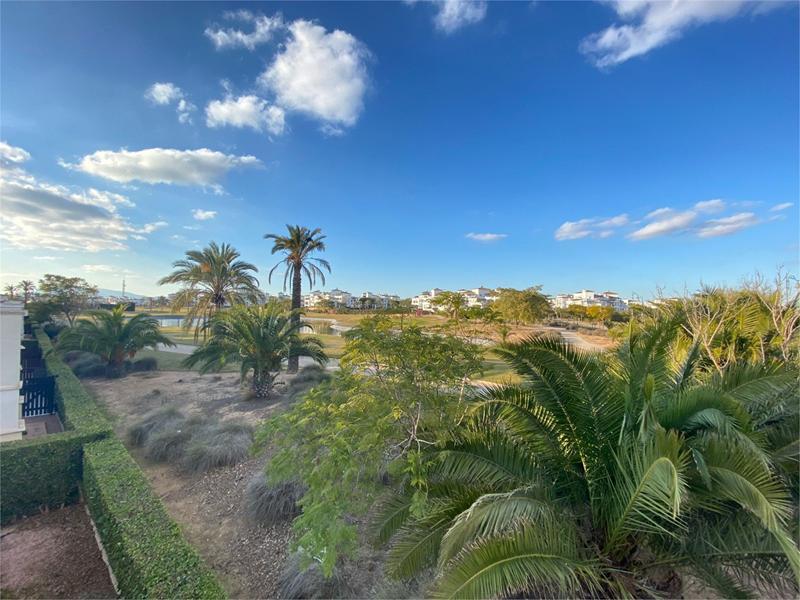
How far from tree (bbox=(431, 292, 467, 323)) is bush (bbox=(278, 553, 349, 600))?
371cm

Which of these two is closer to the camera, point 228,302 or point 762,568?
point 762,568

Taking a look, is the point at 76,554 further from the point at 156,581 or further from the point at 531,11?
the point at 531,11

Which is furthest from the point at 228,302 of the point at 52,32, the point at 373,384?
the point at 373,384

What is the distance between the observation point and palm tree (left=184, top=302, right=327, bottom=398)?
11.2 metres

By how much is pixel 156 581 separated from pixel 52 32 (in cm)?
966

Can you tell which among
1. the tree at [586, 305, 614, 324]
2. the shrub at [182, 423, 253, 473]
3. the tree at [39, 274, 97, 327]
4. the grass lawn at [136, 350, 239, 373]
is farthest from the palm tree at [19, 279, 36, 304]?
the tree at [586, 305, 614, 324]

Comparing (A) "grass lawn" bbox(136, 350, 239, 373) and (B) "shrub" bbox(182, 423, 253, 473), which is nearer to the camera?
(B) "shrub" bbox(182, 423, 253, 473)

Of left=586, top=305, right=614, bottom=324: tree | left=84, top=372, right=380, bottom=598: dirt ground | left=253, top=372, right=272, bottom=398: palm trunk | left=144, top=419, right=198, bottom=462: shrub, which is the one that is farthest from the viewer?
left=586, top=305, right=614, bottom=324: tree

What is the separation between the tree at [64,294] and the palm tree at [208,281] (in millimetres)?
12846

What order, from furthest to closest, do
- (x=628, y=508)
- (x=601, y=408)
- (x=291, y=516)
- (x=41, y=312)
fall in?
(x=41, y=312)
(x=291, y=516)
(x=601, y=408)
(x=628, y=508)

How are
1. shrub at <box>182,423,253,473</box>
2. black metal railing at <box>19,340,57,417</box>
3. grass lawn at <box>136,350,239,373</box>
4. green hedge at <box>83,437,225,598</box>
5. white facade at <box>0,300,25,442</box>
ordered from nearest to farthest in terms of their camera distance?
1. green hedge at <box>83,437,225,598</box>
2. shrub at <box>182,423,253,473</box>
3. white facade at <box>0,300,25,442</box>
4. black metal railing at <box>19,340,57,417</box>
5. grass lawn at <box>136,350,239,373</box>

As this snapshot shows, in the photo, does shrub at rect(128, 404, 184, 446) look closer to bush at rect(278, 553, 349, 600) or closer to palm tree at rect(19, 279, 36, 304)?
bush at rect(278, 553, 349, 600)

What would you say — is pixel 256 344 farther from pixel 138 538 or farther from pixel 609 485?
pixel 609 485

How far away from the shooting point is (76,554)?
16.4ft
